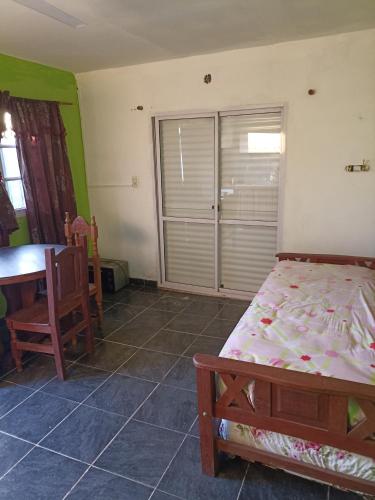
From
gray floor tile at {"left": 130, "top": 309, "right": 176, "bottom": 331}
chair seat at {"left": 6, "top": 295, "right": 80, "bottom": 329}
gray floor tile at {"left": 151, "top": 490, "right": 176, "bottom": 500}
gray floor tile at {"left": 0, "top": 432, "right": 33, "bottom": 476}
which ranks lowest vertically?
gray floor tile at {"left": 0, "top": 432, "right": 33, "bottom": 476}

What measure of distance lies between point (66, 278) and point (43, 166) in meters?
1.54

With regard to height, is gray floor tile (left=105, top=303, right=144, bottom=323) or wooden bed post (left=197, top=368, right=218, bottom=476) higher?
wooden bed post (left=197, top=368, right=218, bottom=476)

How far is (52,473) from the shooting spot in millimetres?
1767

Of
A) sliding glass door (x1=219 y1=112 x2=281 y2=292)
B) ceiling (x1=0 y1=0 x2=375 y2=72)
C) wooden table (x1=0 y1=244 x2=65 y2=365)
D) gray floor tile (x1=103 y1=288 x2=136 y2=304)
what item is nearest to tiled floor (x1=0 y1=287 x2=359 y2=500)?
wooden table (x1=0 y1=244 x2=65 y2=365)

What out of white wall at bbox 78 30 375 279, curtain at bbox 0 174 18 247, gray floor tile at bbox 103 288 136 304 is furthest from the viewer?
gray floor tile at bbox 103 288 136 304

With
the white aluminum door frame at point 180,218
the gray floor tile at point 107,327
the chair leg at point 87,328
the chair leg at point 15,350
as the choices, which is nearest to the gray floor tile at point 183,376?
the chair leg at point 87,328

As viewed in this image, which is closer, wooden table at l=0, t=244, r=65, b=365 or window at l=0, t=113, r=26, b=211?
wooden table at l=0, t=244, r=65, b=365

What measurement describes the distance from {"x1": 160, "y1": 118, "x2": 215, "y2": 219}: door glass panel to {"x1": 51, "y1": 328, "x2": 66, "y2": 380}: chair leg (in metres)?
2.02

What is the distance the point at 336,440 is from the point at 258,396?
330mm

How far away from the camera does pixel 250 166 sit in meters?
3.56

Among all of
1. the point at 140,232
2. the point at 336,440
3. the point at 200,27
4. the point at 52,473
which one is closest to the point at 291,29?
the point at 200,27

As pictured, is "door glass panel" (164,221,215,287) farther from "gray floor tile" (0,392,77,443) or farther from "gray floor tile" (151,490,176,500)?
"gray floor tile" (151,490,176,500)

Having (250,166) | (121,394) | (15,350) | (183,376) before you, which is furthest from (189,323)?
(250,166)

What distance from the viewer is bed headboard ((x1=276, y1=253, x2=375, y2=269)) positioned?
304 centimetres
